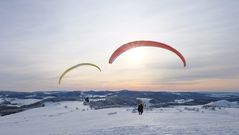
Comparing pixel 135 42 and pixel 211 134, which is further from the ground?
pixel 135 42

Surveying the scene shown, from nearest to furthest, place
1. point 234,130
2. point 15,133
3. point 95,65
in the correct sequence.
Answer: point 234,130 < point 15,133 < point 95,65

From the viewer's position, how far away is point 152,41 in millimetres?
20500

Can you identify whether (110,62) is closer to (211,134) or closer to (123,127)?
(123,127)

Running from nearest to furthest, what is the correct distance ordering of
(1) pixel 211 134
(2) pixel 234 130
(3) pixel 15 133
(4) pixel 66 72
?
(1) pixel 211 134, (2) pixel 234 130, (3) pixel 15 133, (4) pixel 66 72

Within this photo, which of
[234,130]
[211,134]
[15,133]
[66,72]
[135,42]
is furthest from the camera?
[66,72]

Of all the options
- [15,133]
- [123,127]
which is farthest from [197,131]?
[15,133]

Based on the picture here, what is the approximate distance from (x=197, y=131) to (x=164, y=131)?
1.80 meters

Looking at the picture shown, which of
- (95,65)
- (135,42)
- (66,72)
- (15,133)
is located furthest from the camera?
(66,72)

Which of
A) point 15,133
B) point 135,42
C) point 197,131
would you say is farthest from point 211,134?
point 15,133

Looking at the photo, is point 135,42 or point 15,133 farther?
point 15,133

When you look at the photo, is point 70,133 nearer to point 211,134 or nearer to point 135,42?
point 135,42

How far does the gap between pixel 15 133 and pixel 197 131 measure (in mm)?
13079

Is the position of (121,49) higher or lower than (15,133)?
higher

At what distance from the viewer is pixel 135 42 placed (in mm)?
20219
